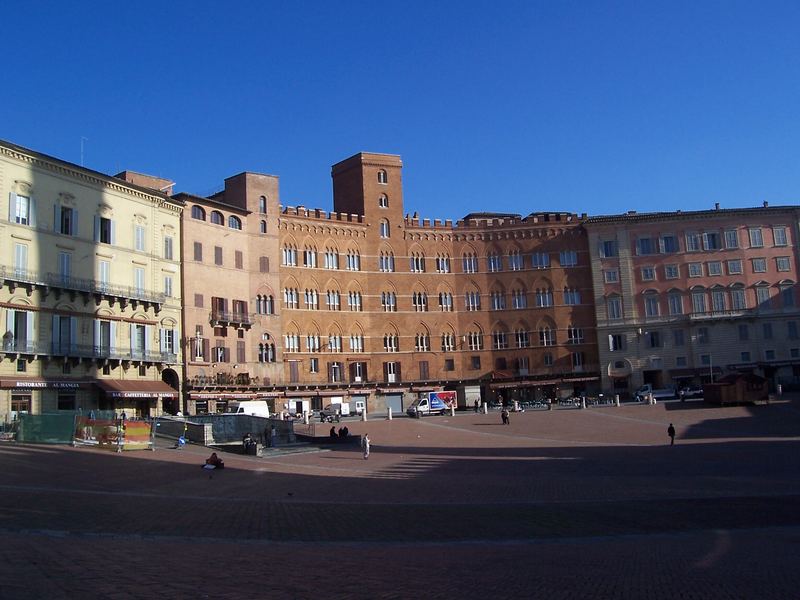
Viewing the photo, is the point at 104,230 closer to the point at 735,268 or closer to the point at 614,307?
the point at 614,307

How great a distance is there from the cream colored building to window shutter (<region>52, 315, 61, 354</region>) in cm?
6

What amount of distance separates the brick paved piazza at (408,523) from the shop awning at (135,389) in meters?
17.7

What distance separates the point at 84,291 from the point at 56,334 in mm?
3441

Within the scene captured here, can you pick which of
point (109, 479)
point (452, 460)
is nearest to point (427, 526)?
point (109, 479)

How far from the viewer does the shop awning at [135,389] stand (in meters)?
52.2

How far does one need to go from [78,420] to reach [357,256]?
4477 centimetres

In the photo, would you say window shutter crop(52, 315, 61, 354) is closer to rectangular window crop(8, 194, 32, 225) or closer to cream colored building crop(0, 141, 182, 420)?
cream colored building crop(0, 141, 182, 420)

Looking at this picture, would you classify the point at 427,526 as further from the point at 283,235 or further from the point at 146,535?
the point at 283,235

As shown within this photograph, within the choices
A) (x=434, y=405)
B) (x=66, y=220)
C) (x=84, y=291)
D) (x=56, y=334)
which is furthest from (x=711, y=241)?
(x=56, y=334)

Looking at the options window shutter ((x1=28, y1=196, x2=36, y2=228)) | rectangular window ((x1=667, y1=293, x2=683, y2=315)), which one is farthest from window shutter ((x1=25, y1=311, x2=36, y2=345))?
rectangular window ((x1=667, y1=293, x2=683, y2=315))

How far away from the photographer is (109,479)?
2602 cm

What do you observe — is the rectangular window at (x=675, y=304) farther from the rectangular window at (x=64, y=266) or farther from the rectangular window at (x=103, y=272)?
the rectangular window at (x=64, y=266)

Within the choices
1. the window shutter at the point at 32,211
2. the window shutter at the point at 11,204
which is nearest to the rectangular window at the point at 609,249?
the window shutter at the point at 32,211

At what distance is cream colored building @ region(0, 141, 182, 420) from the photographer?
4812 centimetres
